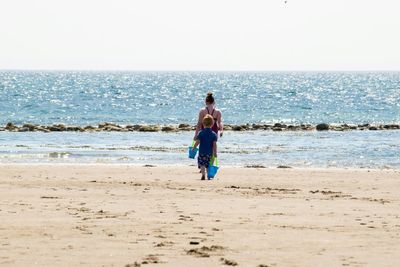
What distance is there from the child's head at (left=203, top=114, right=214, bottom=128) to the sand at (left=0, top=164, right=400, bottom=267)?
113 cm

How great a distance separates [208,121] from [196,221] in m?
6.36

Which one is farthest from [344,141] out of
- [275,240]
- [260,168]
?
[275,240]

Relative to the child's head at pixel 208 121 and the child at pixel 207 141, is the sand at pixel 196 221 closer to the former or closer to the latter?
the child at pixel 207 141

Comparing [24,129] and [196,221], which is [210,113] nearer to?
[196,221]

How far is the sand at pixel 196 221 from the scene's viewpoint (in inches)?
383

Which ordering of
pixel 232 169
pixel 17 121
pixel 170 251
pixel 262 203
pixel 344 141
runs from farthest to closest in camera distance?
pixel 17 121 → pixel 344 141 → pixel 232 169 → pixel 262 203 → pixel 170 251

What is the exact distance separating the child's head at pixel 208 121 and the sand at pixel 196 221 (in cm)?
113

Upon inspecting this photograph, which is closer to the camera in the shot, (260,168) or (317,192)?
(317,192)

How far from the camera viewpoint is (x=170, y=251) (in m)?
9.98

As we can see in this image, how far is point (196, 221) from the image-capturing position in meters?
12.1

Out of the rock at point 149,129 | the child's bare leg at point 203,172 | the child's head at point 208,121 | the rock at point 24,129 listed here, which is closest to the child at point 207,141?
the child's head at point 208,121

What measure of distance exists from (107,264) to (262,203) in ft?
18.0

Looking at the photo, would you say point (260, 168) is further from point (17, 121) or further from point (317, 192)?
point (17, 121)

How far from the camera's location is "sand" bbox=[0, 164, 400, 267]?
973 centimetres
